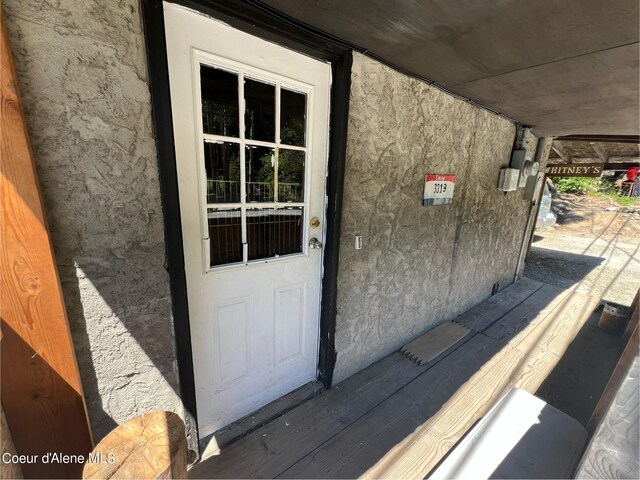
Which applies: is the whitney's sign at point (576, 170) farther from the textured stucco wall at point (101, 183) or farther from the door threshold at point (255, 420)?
the textured stucco wall at point (101, 183)

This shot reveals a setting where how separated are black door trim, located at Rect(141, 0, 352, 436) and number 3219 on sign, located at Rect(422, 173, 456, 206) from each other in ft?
3.20

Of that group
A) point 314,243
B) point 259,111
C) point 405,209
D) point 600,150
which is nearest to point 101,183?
point 259,111

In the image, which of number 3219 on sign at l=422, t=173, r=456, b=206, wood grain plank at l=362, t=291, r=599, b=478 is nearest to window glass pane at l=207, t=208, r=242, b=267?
wood grain plank at l=362, t=291, r=599, b=478

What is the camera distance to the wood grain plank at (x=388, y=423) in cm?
150

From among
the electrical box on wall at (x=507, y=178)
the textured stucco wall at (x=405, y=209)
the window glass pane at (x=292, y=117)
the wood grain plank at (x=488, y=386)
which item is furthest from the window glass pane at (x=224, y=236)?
the electrical box on wall at (x=507, y=178)

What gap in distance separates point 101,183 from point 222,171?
50 centimetres

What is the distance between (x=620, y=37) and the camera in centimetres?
125

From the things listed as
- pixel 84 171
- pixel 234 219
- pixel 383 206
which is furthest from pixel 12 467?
pixel 383 206

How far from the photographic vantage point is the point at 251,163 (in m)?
1.44

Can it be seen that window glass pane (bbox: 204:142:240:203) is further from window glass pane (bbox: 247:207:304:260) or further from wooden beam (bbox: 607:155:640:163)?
wooden beam (bbox: 607:155:640:163)

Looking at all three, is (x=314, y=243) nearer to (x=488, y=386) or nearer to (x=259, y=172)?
(x=259, y=172)

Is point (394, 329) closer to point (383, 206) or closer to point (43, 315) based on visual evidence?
point (383, 206)

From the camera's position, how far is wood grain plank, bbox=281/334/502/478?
150 centimetres

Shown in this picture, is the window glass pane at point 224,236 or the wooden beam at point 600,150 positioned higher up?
the wooden beam at point 600,150
